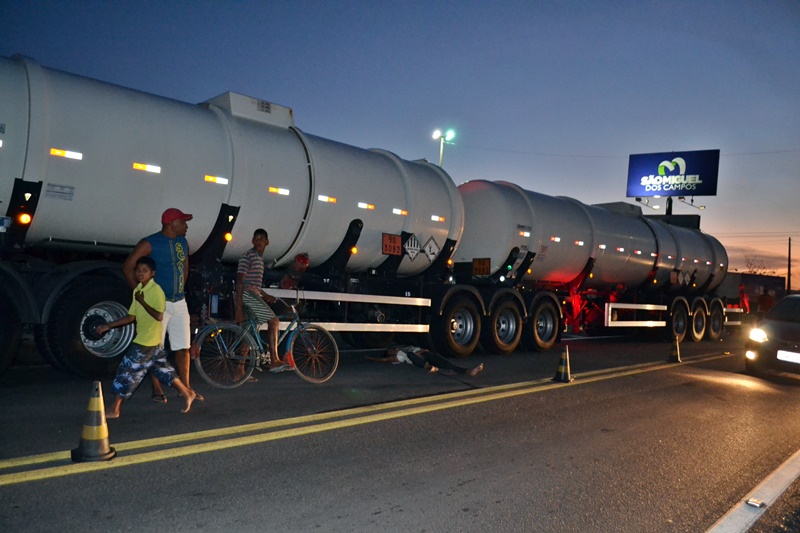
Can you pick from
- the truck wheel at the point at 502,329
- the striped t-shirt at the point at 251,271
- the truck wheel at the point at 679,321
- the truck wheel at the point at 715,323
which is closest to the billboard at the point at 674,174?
the truck wheel at the point at 715,323

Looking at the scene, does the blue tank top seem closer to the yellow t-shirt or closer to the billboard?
the yellow t-shirt

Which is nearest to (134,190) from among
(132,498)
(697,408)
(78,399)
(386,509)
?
(78,399)

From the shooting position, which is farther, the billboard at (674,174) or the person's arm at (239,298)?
the billboard at (674,174)

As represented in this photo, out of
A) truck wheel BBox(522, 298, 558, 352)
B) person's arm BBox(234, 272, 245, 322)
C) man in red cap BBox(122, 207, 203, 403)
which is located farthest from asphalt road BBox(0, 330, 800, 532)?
truck wheel BBox(522, 298, 558, 352)

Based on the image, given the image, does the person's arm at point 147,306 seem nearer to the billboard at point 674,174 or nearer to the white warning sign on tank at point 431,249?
the white warning sign on tank at point 431,249

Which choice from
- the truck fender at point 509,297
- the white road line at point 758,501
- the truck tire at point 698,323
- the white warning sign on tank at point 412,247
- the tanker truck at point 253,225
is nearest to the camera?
the white road line at point 758,501

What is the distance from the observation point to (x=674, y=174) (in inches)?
1629

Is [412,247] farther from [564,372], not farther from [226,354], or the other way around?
[226,354]

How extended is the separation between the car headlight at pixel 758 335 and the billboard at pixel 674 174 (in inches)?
1246

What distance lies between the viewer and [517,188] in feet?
45.3

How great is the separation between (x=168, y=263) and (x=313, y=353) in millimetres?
2814

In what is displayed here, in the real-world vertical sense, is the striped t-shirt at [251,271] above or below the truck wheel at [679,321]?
above

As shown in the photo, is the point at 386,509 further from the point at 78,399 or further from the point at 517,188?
the point at 517,188

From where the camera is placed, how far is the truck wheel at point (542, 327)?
44.4 ft
